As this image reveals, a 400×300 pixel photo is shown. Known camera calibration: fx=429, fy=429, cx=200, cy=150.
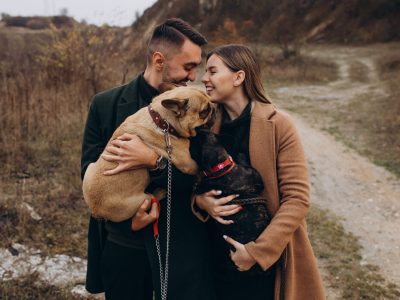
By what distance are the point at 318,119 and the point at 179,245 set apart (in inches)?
488

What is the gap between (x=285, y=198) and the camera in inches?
103

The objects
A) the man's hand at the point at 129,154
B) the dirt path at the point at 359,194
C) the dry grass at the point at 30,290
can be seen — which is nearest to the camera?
the man's hand at the point at 129,154

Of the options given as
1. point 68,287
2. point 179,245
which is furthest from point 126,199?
point 68,287

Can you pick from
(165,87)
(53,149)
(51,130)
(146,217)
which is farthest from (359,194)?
(146,217)

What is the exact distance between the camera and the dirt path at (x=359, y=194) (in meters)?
6.66

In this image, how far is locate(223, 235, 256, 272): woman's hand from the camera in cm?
257

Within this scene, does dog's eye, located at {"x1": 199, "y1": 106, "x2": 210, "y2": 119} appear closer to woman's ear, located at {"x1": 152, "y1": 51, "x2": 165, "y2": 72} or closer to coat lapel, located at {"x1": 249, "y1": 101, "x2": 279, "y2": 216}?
coat lapel, located at {"x1": 249, "y1": 101, "x2": 279, "y2": 216}

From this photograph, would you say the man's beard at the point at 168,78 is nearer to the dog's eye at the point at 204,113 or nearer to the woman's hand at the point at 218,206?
the dog's eye at the point at 204,113

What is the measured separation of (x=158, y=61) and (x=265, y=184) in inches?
45.2

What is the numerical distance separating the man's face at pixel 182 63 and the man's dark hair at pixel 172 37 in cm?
4

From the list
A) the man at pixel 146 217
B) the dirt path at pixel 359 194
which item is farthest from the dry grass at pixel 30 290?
the dirt path at pixel 359 194

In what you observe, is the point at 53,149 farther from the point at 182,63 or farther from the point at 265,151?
the point at 265,151

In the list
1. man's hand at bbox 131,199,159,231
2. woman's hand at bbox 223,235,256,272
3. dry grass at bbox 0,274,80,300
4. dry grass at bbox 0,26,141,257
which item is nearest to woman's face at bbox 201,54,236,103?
man's hand at bbox 131,199,159,231

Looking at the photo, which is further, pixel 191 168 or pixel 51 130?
pixel 51 130
